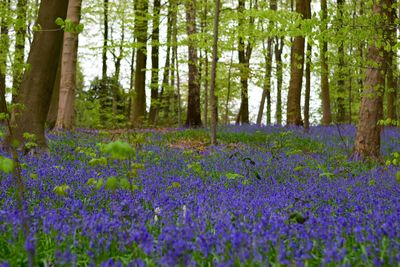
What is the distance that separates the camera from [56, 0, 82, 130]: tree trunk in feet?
42.4

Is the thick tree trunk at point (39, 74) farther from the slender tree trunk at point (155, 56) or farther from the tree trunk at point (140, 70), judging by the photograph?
the tree trunk at point (140, 70)

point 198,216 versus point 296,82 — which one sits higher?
point 296,82

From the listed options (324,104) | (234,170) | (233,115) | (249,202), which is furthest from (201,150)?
(233,115)

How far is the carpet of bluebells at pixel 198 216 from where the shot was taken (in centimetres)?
279

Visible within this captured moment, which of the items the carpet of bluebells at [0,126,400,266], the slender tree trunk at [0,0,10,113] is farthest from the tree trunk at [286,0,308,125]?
the slender tree trunk at [0,0,10,113]

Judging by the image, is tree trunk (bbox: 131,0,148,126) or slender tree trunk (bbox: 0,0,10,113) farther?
tree trunk (bbox: 131,0,148,126)

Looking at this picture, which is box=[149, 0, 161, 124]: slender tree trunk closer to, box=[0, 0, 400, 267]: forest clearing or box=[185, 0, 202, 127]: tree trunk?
box=[185, 0, 202, 127]: tree trunk

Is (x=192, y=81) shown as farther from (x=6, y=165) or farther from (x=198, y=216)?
(x=6, y=165)

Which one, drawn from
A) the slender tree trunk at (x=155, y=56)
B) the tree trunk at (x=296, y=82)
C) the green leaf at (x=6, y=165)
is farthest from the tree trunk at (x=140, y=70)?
the green leaf at (x=6, y=165)

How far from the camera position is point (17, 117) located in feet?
27.8

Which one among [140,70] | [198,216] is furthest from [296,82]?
[198,216]

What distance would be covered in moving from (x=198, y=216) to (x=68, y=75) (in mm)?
10794

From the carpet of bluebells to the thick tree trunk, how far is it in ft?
2.39

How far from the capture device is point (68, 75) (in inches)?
528
